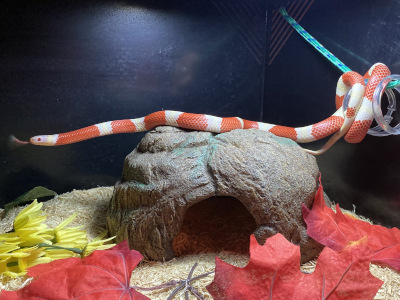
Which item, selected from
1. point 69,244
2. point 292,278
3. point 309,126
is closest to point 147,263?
point 69,244

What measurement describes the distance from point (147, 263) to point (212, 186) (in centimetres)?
53

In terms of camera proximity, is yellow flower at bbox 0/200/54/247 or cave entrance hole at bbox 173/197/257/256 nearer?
yellow flower at bbox 0/200/54/247

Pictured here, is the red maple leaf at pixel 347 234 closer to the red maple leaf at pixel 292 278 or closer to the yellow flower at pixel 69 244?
the red maple leaf at pixel 292 278

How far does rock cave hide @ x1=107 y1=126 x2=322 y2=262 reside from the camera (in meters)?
1.55

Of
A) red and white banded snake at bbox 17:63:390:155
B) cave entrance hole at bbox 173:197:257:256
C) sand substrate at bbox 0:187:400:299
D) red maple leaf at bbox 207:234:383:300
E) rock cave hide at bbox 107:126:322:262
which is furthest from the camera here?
red and white banded snake at bbox 17:63:390:155

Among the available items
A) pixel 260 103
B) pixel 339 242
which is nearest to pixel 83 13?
pixel 260 103

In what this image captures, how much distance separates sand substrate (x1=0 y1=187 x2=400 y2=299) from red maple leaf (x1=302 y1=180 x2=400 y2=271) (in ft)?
0.40

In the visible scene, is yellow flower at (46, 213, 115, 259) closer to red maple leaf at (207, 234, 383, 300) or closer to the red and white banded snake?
red maple leaf at (207, 234, 383, 300)

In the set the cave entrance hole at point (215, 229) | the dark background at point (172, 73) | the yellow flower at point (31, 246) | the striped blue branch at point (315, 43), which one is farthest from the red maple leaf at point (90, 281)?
the striped blue branch at point (315, 43)

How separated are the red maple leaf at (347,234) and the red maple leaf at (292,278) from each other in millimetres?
384

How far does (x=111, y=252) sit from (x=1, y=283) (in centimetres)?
48

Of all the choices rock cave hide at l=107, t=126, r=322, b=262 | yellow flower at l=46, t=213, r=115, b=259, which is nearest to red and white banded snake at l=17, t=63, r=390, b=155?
rock cave hide at l=107, t=126, r=322, b=262

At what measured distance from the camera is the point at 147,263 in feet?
5.50

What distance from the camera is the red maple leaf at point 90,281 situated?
0.92 metres
